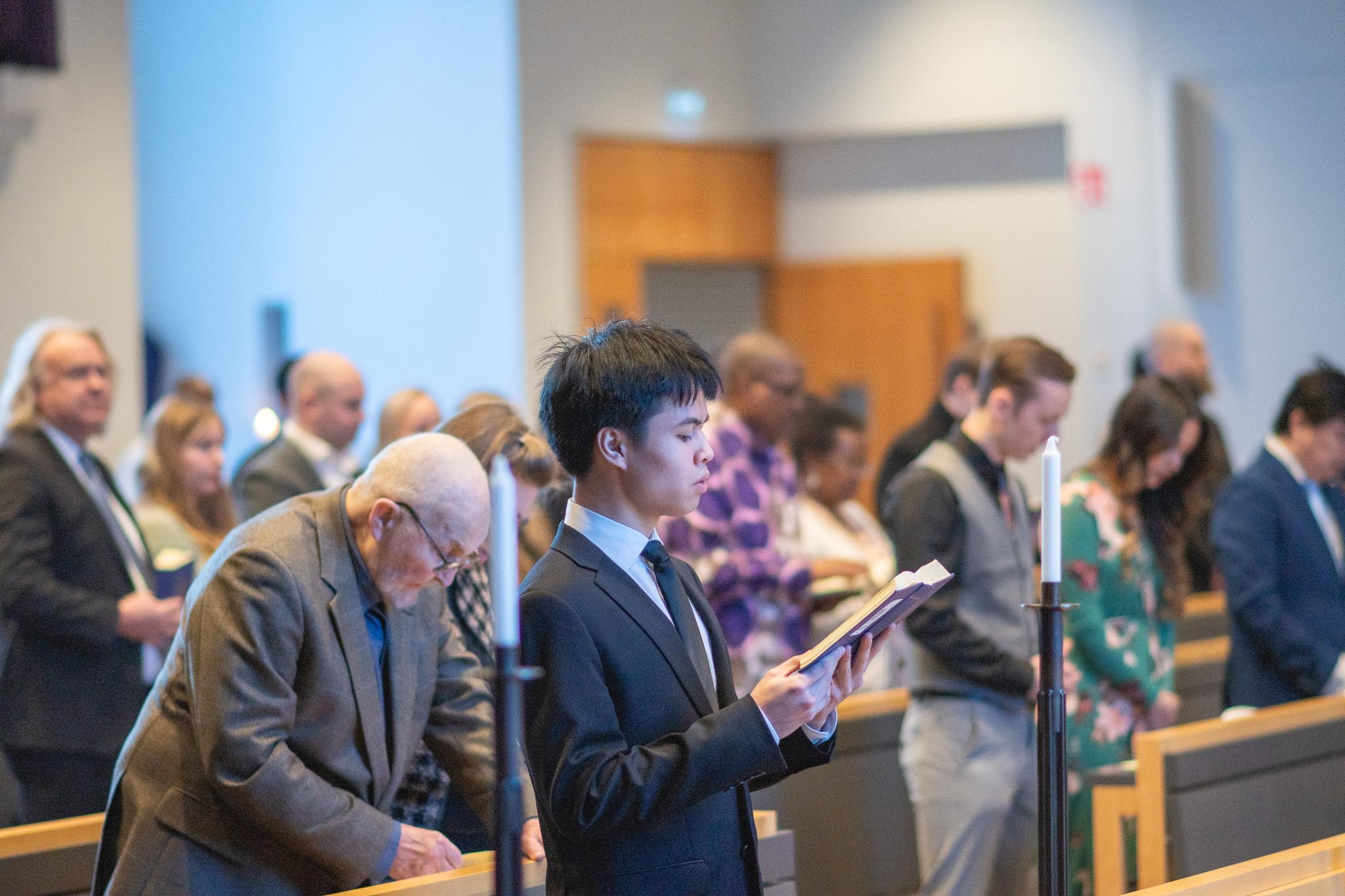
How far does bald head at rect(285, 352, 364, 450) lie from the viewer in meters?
4.58

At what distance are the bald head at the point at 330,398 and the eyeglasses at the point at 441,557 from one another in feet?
7.87

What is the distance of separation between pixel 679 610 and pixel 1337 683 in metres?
2.55

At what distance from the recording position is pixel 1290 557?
3.84 meters

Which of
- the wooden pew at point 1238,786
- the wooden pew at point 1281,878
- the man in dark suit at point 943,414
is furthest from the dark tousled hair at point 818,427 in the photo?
the wooden pew at point 1281,878

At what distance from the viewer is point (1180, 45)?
25.4 ft

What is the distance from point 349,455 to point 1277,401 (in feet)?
15.8

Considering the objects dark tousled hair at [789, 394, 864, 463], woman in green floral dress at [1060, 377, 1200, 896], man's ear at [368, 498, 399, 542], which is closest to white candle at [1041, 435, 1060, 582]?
man's ear at [368, 498, 399, 542]

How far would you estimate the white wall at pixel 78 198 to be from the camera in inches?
242

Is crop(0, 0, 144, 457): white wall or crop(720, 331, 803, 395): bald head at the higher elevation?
crop(0, 0, 144, 457): white wall

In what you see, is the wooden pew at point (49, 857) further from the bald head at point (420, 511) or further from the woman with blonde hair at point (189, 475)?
the woman with blonde hair at point (189, 475)

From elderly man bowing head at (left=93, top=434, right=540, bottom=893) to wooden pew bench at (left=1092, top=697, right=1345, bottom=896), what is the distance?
4.53ft

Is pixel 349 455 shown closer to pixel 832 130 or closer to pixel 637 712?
pixel 637 712

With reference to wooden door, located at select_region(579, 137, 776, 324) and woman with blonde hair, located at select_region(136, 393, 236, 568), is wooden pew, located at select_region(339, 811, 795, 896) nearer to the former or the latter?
woman with blonde hair, located at select_region(136, 393, 236, 568)

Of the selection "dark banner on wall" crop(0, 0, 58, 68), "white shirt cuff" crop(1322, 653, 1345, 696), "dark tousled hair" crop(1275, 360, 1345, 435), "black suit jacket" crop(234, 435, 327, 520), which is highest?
"dark banner on wall" crop(0, 0, 58, 68)
